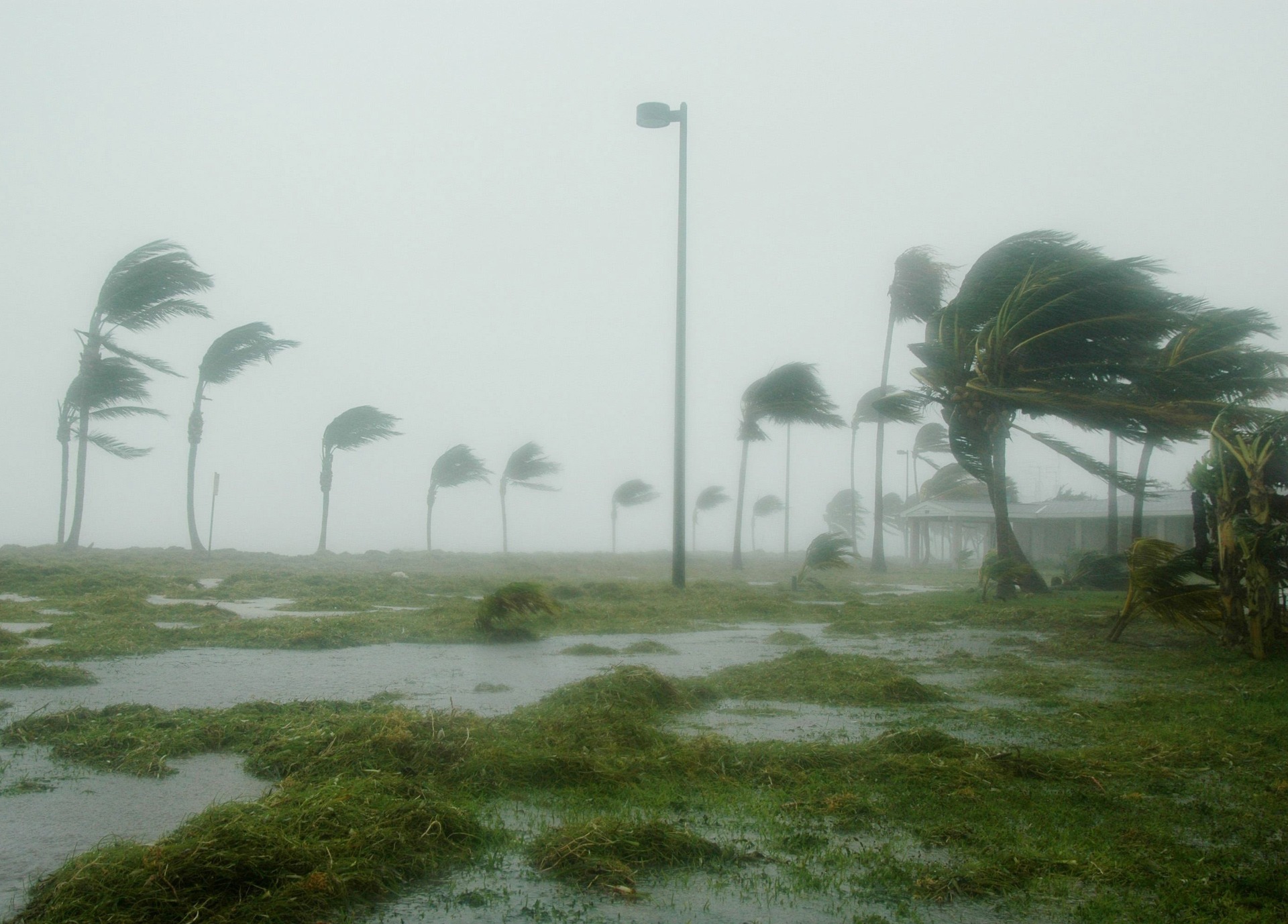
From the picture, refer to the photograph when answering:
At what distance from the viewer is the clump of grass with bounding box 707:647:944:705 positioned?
6.39 meters

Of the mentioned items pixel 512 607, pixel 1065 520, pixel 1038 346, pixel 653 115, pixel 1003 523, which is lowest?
pixel 512 607

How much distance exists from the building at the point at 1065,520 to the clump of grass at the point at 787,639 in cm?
2660

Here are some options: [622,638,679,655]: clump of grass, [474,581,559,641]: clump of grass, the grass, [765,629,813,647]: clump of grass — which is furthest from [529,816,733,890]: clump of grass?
[474,581,559,641]: clump of grass

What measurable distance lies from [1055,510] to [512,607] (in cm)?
3655

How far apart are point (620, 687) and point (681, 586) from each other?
10908mm

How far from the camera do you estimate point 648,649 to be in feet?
29.6

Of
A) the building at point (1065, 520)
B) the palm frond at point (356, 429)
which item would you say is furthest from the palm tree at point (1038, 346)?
the palm frond at point (356, 429)

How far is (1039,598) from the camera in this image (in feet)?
49.9

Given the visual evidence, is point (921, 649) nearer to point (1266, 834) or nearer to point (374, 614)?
point (1266, 834)

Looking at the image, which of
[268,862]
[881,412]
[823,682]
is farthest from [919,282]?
[268,862]

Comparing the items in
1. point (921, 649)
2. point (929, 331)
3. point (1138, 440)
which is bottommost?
point (921, 649)

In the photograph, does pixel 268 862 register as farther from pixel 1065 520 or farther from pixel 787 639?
pixel 1065 520

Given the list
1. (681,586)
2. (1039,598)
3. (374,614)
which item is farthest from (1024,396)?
(374,614)

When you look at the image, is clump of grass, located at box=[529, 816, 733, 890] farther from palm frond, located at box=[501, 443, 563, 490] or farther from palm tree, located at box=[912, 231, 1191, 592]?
palm frond, located at box=[501, 443, 563, 490]
